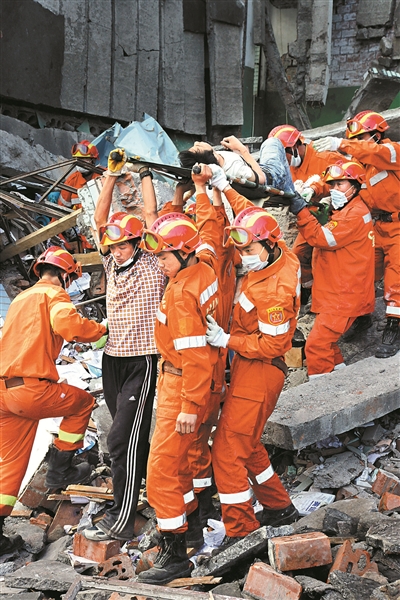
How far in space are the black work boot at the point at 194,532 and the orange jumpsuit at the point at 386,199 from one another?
2.45m

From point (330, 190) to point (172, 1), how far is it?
7651 mm

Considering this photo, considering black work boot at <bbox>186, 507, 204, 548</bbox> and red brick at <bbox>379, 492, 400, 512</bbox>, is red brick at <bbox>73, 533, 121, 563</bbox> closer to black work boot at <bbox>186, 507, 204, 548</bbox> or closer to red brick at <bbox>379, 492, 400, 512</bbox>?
black work boot at <bbox>186, 507, 204, 548</bbox>

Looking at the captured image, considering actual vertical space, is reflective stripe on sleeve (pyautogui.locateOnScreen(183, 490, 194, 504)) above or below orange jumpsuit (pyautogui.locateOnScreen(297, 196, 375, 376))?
below

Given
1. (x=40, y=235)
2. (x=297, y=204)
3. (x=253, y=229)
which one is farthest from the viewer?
(x=40, y=235)

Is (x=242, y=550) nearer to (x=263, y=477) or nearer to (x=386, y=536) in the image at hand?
(x=263, y=477)

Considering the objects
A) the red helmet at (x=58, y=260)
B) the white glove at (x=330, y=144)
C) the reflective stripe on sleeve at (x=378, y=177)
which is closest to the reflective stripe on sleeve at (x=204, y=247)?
the red helmet at (x=58, y=260)

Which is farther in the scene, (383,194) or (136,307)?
(383,194)

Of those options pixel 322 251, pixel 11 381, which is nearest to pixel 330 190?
pixel 322 251

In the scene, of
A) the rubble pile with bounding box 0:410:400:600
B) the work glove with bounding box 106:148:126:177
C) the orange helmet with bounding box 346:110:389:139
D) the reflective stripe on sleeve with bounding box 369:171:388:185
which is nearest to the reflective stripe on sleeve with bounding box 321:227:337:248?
the reflective stripe on sleeve with bounding box 369:171:388:185

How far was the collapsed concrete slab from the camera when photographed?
4.30m

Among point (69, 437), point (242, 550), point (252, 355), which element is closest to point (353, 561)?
point (242, 550)

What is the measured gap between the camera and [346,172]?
17.6 feet

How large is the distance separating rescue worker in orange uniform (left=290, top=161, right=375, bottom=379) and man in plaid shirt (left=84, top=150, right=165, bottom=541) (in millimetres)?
1677

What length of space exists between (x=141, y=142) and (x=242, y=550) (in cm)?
613
